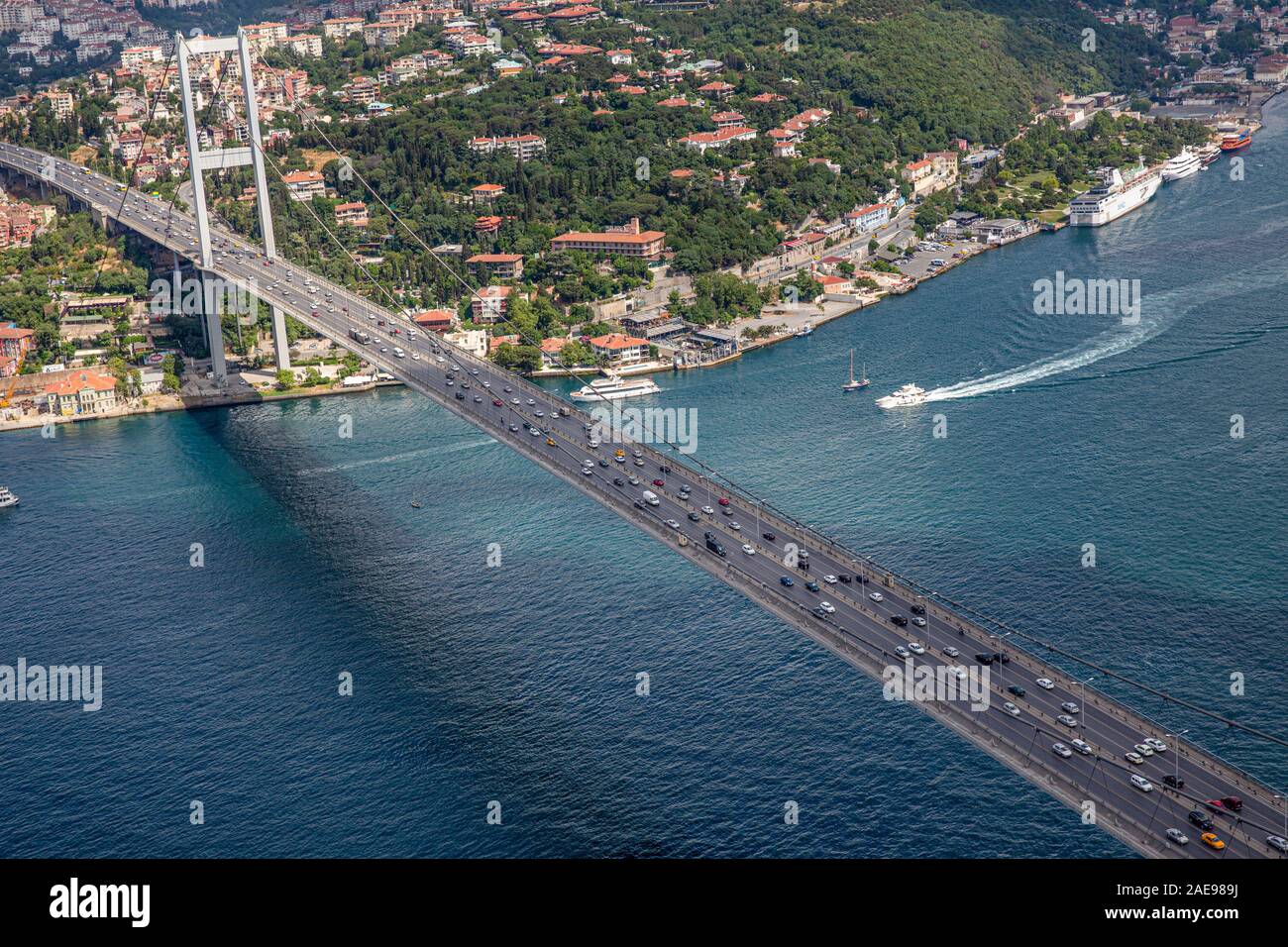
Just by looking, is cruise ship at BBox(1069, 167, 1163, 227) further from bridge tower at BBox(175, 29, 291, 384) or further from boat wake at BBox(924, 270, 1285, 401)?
bridge tower at BBox(175, 29, 291, 384)

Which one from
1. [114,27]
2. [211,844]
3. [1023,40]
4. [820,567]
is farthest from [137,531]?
[114,27]

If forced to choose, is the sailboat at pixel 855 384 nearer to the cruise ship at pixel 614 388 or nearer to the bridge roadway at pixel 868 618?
the cruise ship at pixel 614 388

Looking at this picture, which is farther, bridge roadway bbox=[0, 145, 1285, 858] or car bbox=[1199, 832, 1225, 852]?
bridge roadway bbox=[0, 145, 1285, 858]

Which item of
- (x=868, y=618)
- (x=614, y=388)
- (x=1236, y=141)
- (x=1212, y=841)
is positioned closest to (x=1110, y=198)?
(x=1236, y=141)

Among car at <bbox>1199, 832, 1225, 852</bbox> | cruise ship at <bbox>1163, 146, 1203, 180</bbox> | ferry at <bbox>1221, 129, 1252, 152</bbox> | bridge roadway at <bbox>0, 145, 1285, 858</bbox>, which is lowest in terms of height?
car at <bbox>1199, 832, 1225, 852</bbox>

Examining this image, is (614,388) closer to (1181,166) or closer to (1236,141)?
(1181,166)

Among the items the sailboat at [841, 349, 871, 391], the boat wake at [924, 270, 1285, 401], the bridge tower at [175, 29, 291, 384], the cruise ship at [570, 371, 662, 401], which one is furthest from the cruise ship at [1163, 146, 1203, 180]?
the bridge tower at [175, 29, 291, 384]

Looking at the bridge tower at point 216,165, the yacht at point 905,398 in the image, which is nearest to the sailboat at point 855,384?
the yacht at point 905,398
